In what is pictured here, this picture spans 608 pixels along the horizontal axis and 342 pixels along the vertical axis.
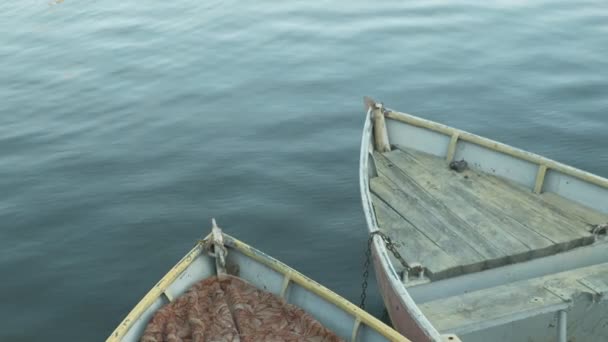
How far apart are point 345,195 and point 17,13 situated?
28473 millimetres

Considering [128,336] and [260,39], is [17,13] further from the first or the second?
[128,336]

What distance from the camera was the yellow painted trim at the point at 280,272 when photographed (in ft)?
28.0

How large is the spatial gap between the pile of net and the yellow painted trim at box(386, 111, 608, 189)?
18.4 ft

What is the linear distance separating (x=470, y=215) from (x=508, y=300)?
2.42m

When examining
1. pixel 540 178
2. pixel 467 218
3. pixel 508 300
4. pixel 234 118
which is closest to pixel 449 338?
pixel 508 300

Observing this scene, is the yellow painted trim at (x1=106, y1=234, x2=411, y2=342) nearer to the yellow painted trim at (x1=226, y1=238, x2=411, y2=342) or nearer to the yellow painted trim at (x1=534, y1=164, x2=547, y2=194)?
the yellow painted trim at (x1=226, y1=238, x2=411, y2=342)

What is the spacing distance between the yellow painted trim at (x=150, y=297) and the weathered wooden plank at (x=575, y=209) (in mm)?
6736

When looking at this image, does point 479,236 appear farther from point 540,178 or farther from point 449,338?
point 449,338

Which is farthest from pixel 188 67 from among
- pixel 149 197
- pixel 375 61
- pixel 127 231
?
pixel 127 231

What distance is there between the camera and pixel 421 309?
9.29 meters

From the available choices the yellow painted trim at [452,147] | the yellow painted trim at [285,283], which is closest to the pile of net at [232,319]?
the yellow painted trim at [285,283]

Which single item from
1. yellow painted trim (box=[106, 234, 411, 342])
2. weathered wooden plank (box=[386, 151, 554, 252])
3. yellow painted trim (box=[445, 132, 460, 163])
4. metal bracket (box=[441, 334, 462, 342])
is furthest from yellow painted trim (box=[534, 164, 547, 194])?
yellow painted trim (box=[106, 234, 411, 342])

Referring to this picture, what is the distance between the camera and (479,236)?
1075 cm

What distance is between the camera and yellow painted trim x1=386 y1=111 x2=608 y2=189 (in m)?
10.9
